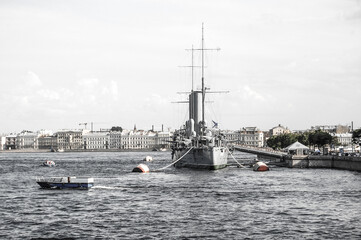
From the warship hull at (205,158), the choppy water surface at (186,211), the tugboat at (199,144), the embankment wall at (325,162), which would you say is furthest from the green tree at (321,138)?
the choppy water surface at (186,211)

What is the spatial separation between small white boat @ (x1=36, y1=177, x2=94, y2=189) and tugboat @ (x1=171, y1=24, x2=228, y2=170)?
35989mm

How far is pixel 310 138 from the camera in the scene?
536 feet

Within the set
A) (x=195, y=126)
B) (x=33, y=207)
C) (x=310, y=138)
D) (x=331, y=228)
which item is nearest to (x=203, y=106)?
(x=195, y=126)

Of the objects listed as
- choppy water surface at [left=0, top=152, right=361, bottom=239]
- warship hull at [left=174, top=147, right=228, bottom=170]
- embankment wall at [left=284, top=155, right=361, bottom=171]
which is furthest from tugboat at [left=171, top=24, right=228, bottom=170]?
choppy water surface at [left=0, top=152, right=361, bottom=239]

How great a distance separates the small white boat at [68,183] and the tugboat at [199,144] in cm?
3599

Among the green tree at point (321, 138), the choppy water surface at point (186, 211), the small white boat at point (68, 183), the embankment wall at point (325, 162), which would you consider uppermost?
the green tree at point (321, 138)

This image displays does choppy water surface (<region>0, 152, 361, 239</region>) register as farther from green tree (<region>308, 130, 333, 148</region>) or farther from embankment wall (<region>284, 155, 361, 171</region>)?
green tree (<region>308, 130, 333, 148</region>)

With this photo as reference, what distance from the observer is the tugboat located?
9881cm

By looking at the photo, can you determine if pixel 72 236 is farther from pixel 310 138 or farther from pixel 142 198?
pixel 310 138

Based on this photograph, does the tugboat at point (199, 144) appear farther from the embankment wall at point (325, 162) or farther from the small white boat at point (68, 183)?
the small white boat at point (68, 183)

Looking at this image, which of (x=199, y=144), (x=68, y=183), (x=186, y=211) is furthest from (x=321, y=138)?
(x=186, y=211)

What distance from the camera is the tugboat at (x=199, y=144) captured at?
98.8 meters

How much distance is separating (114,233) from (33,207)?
1495 cm

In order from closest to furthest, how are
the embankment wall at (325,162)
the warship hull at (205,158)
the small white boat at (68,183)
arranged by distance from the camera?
the small white boat at (68,183)
the embankment wall at (325,162)
the warship hull at (205,158)
